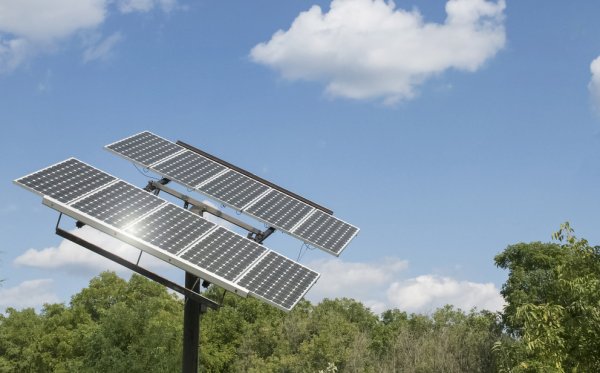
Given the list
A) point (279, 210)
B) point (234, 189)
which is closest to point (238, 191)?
point (234, 189)

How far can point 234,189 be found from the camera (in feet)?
65.6

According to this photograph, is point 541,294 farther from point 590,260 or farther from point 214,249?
point 214,249

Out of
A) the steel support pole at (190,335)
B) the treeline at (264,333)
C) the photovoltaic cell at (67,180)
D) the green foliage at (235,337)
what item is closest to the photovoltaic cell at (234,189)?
the photovoltaic cell at (67,180)

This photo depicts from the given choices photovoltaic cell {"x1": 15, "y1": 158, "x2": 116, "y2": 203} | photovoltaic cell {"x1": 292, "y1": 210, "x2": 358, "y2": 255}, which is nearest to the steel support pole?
photovoltaic cell {"x1": 15, "y1": 158, "x2": 116, "y2": 203}

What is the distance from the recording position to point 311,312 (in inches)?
2117

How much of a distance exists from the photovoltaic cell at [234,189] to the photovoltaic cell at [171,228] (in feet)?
6.69

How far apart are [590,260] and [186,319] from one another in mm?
10358

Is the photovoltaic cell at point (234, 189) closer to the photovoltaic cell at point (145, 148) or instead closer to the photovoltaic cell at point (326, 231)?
the photovoltaic cell at point (326, 231)

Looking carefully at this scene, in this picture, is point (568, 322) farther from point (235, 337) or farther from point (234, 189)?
point (235, 337)

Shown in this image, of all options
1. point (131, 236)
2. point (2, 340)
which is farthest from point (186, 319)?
point (2, 340)

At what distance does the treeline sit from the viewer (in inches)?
1587

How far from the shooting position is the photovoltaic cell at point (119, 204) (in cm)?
Answer: 1541

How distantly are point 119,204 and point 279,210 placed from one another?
5.07 meters

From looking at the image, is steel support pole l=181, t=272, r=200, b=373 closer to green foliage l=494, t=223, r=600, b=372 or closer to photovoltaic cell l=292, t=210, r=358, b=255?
photovoltaic cell l=292, t=210, r=358, b=255
